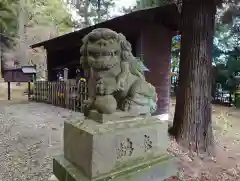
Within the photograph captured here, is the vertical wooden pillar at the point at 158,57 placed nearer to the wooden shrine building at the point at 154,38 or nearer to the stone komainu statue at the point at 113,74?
the wooden shrine building at the point at 154,38

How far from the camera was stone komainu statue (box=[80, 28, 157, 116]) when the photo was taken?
1.91 metres

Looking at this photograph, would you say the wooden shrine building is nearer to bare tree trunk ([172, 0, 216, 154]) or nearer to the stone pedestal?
bare tree trunk ([172, 0, 216, 154])

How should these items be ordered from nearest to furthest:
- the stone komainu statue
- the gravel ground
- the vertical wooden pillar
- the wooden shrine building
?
1. the stone komainu statue
2. the gravel ground
3. the wooden shrine building
4. the vertical wooden pillar

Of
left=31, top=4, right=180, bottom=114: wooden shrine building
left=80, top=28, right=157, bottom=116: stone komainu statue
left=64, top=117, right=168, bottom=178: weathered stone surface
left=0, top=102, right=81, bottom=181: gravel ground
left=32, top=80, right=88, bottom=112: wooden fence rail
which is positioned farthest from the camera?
left=32, top=80, right=88, bottom=112: wooden fence rail

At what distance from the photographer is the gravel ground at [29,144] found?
339cm

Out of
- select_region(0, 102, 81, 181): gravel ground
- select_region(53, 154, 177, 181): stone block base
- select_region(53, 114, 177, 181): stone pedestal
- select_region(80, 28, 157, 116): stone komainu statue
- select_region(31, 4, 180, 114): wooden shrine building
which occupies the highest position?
select_region(31, 4, 180, 114): wooden shrine building

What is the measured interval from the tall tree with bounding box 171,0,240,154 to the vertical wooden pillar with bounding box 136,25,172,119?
2.11 m

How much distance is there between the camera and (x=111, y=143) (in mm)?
1850

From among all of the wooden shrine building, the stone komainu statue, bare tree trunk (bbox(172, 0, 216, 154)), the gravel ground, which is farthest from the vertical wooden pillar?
the stone komainu statue

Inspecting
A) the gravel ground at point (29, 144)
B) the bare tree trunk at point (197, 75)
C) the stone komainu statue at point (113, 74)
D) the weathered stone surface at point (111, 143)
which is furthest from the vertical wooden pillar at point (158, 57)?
the weathered stone surface at point (111, 143)

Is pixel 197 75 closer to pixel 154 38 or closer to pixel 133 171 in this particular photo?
pixel 154 38

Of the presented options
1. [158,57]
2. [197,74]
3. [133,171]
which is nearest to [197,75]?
[197,74]

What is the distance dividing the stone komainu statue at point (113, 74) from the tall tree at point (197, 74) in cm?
258

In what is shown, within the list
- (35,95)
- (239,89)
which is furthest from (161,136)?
(239,89)
